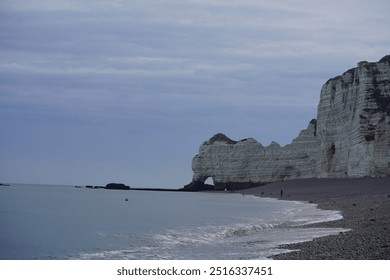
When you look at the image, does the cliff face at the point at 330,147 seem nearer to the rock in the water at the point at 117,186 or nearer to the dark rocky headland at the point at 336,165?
the dark rocky headland at the point at 336,165

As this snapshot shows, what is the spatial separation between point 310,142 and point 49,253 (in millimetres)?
59707

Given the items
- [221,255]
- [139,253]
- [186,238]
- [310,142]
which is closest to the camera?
[221,255]

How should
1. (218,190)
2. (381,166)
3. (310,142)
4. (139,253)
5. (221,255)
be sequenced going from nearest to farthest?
(221,255) < (139,253) < (381,166) < (310,142) < (218,190)

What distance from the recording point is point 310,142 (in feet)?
233

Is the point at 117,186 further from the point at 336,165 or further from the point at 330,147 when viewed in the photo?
the point at 336,165

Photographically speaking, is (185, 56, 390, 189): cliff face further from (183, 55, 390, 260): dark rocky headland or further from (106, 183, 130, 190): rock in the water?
(106, 183, 130, 190): rock in the water

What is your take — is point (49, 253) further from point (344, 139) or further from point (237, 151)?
point (237, 151)

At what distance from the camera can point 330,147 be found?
194ft

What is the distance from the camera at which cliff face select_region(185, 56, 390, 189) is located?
4972 centimetres

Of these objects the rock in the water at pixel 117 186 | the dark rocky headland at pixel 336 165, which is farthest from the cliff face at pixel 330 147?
the rock in the water at pixel 117 186

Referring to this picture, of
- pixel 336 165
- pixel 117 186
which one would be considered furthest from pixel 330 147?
pixel 117 186

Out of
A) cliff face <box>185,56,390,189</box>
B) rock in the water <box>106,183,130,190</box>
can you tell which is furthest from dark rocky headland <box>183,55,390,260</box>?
rock in the water <box>106,183,130,190</box>

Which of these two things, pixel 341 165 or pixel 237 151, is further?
pixel 237 151
